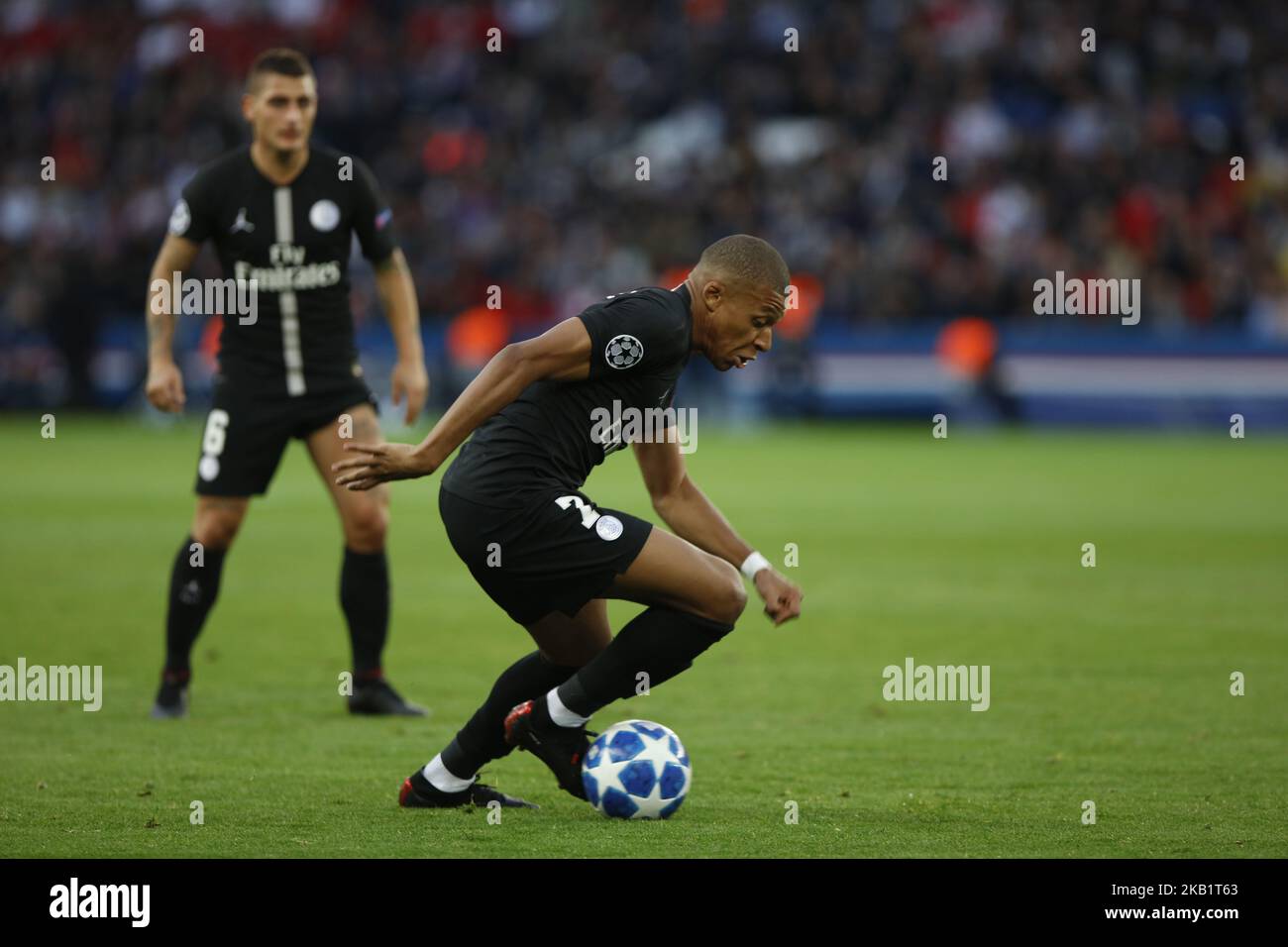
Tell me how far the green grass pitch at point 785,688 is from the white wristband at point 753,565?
794 millimetres

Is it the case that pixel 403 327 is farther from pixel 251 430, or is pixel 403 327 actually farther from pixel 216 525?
pixel 216 525

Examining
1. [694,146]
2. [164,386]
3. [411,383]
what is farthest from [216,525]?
[694,146]

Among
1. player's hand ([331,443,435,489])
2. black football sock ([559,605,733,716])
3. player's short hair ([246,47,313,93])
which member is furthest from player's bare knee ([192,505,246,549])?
player's hand ([331,443,435,489])

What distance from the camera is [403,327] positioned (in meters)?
8.34

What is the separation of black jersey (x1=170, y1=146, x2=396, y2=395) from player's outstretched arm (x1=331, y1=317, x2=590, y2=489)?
2.67m

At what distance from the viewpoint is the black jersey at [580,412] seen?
5746 millimetres

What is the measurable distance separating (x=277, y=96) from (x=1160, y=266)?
20904 millimetres

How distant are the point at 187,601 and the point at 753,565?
10.1ft

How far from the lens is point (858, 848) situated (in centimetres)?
557

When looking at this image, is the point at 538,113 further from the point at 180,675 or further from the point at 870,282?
the point at 180,675

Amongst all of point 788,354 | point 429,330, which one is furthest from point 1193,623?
point 429,330

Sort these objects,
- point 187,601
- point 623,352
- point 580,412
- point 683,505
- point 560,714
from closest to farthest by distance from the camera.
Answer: point 623,352 < point 580,412 < point 560,714 < point 683,505 < point 187,601

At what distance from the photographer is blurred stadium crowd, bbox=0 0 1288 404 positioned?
27.5m

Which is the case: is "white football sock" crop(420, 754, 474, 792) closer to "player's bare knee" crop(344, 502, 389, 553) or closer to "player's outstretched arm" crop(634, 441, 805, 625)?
"player's outstretched arm" crop(634, 441, 805, 625)
